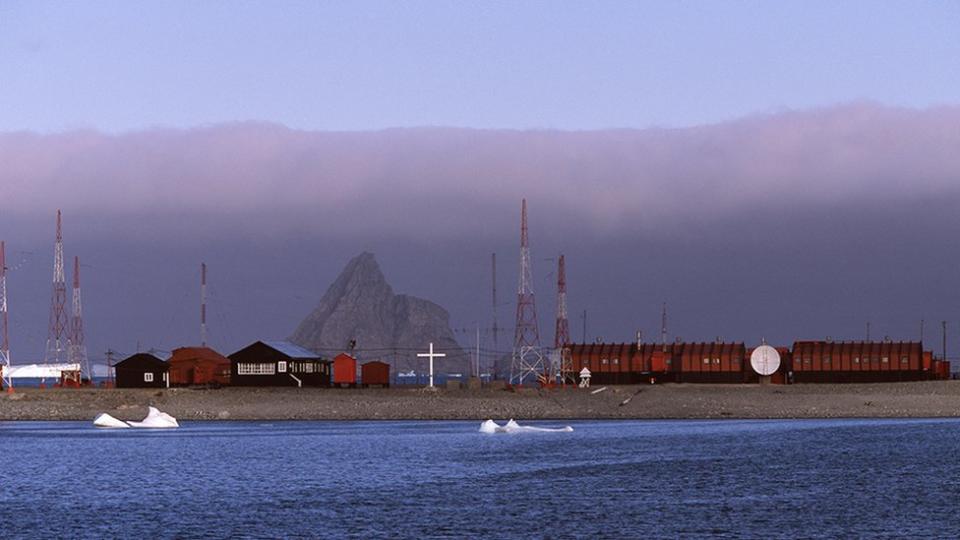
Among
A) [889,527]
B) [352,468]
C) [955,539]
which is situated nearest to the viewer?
[955,539]

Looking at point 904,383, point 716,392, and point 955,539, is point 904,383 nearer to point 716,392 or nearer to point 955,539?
point 716,392

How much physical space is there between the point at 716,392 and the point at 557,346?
1780cm

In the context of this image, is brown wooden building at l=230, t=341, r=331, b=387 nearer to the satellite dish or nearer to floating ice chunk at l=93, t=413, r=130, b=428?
floating ice chunk at l=93, t=413, r=130, b=428

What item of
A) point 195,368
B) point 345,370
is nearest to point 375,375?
point 345,370

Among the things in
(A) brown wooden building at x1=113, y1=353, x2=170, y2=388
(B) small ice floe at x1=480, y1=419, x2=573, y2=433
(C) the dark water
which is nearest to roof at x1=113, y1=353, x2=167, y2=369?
(A) brown wooden building at x1=113, y1=353, x2=170, y2=388

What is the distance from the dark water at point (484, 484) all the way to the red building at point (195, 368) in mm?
40997

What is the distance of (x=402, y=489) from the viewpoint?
66500mm

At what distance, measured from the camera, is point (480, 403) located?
136 m

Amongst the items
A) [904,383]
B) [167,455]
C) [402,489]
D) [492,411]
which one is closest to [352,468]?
[402,489]

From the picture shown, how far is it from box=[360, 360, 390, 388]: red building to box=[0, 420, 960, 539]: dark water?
40.0 m

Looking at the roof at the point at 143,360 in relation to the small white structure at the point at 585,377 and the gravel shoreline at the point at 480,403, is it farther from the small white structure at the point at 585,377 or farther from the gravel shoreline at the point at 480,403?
the small white structure at the point at 585,377

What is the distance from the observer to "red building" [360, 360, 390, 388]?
504 ft

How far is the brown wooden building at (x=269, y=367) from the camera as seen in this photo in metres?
148

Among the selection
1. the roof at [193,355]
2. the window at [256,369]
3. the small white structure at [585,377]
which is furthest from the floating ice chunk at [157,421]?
the small white structure at [585,377]
